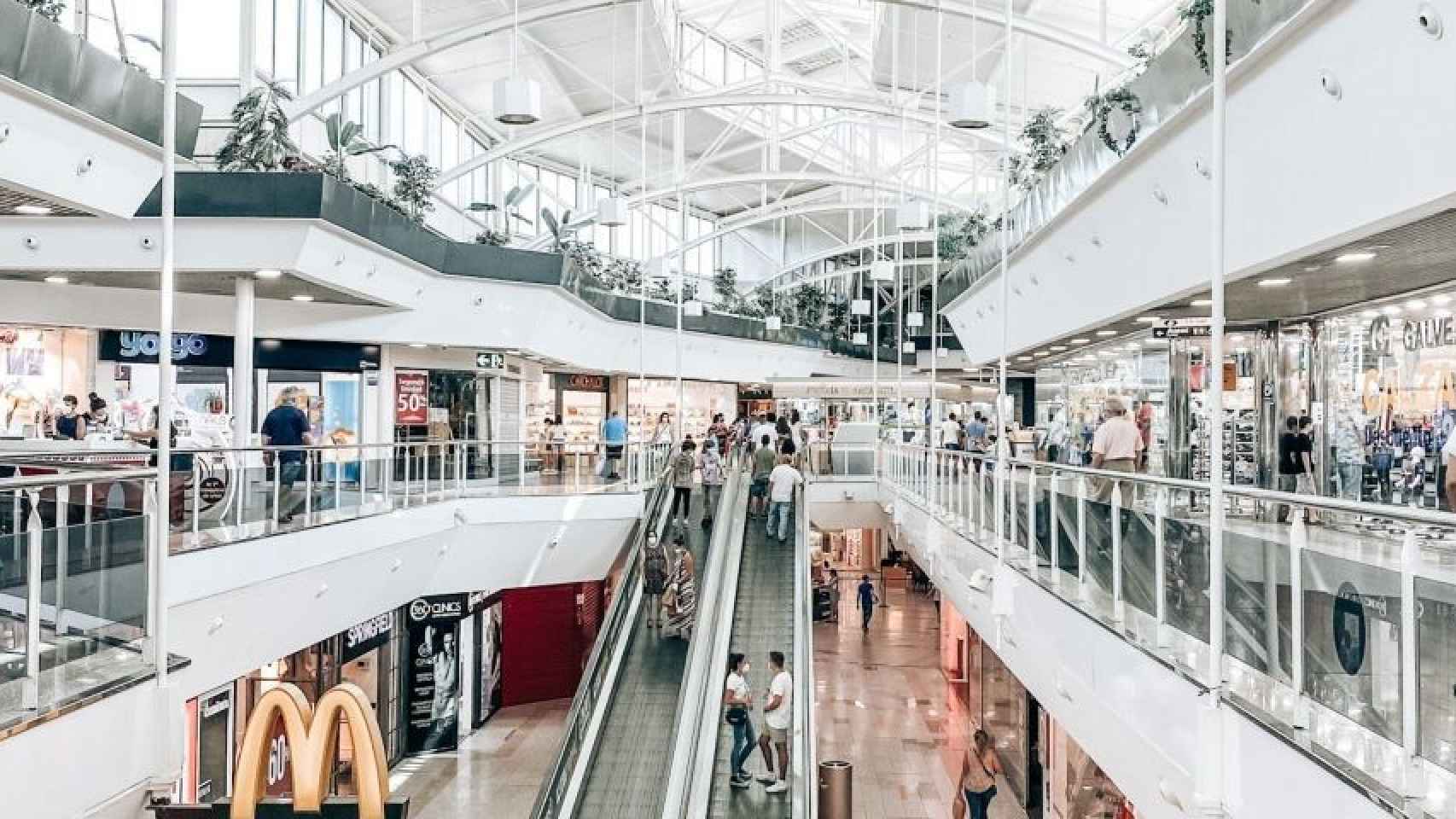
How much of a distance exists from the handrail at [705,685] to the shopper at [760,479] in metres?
1.10

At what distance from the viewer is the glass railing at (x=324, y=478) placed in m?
9.25

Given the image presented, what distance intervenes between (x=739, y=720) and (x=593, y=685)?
6.38 ft

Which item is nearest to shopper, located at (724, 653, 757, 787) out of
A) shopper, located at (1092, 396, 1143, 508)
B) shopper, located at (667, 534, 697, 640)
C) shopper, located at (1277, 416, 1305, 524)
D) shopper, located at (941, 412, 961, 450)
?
shopper, located at (667, 534, 697, 640)

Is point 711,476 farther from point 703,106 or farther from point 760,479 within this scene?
point 703,106

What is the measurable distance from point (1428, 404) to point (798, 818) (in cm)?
649

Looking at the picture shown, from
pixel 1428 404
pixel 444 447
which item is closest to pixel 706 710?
pixel 444 447

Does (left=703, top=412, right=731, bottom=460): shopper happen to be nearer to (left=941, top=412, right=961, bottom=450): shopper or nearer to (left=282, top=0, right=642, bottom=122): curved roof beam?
(left=941, top=412, right=961, bottom=450): shopper

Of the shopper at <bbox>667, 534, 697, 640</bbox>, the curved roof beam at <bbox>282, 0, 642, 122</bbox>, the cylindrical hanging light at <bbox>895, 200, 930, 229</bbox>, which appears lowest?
the shopper at <bbox>667, 534, 697, 640</bbox>

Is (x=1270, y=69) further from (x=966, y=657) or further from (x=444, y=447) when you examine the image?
(x=966, y=657)

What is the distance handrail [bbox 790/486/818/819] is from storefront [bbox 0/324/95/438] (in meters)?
10.3

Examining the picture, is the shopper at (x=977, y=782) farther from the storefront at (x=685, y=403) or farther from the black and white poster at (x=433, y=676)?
the storefront at (x=685, y=403)

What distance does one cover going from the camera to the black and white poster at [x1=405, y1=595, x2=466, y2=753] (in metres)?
20.1

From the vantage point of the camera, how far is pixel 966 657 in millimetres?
22828

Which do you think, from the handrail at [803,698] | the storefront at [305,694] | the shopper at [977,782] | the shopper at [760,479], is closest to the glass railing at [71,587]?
the handrail at [803,698]
